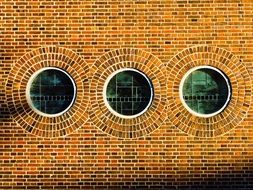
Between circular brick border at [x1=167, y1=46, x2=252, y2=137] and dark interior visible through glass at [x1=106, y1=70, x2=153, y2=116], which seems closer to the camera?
circular brick border at [x1=167, y1=46, x2=252, y2=137]

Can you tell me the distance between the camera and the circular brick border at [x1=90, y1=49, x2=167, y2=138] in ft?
27.0

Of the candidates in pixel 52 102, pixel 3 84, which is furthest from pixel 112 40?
pixel 3 84

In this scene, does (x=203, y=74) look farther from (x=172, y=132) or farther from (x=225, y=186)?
(x=225, y=186)

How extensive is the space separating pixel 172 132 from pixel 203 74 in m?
1.37

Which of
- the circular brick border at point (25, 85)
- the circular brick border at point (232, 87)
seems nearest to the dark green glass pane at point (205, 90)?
the circular brick border at point (232, 87)

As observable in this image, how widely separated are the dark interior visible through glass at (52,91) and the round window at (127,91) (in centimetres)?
81

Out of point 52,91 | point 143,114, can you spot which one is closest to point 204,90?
point 143,114

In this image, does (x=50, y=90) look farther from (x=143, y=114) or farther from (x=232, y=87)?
(x=232, y=87)

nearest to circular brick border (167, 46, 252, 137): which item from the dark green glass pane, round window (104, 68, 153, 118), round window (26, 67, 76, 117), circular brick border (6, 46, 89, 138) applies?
the dark green glass pane

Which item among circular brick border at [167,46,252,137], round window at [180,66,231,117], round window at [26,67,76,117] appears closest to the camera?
circular brick border at [167,46,252,137]

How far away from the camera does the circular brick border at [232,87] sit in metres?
8.18

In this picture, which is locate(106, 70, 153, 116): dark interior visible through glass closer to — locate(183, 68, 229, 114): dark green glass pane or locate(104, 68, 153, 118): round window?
locate(104, 68, 153, 118): round window

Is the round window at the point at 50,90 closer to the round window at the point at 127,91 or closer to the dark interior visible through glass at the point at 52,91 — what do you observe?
the dark interior visible through glass at the point at 52,91

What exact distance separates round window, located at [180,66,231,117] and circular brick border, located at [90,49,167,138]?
493mm
